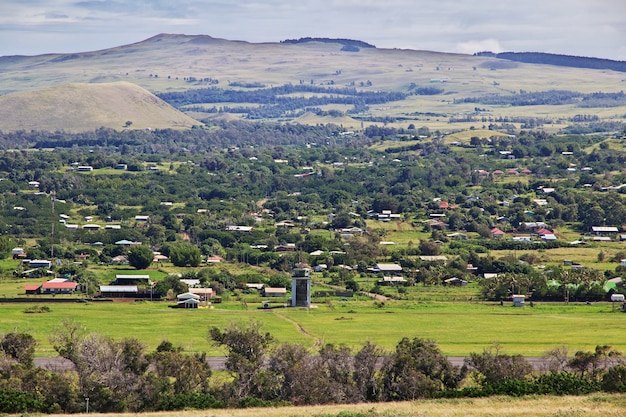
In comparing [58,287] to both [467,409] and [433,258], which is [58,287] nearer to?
[433,258]

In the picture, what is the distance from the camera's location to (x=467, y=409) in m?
42.4

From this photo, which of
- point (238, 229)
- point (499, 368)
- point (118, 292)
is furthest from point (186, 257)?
point (499, 368)

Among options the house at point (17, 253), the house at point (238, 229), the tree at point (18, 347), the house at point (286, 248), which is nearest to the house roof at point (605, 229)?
the house at point (286, 248)

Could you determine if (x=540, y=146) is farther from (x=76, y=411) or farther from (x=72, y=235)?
(x=76, y=411)

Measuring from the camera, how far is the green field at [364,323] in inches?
2436

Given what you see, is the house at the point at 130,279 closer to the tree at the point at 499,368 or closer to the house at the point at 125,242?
the house at the point at 125,242

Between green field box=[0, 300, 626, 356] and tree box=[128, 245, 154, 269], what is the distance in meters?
16.3

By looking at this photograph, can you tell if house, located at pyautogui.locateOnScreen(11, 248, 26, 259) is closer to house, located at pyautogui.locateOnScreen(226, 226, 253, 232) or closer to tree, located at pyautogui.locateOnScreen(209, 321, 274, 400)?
house, located at pyautogui.locateOnScreen(226, 226, 253, 232)

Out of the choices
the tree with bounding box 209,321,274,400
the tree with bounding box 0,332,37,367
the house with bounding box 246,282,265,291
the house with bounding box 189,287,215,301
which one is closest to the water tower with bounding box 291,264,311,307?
the house with bounding box 189,287,215,301

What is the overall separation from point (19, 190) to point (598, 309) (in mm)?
93117

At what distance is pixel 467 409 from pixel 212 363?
15884 millimetres

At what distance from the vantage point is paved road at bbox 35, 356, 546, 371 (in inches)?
2008

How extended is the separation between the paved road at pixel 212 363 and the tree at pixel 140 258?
37.3 metres

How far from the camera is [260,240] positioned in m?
112
